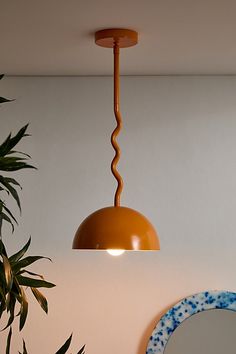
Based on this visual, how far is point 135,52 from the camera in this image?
2.99 meters

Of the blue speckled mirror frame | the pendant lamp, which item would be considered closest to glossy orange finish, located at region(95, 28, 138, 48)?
the pendant lamp

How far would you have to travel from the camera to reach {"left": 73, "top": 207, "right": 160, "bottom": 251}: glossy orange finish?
2539 mm

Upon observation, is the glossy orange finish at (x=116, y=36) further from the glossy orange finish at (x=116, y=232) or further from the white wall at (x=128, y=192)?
the white wall at (x=128, y=192)

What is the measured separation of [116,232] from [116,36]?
0.66 meters

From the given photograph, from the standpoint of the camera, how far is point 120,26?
8.66 ft

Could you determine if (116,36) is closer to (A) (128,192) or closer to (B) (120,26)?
(B) (120,26)

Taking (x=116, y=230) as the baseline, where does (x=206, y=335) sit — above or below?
below

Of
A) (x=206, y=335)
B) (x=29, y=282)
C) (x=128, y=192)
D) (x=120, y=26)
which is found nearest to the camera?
(x=29, y=282)

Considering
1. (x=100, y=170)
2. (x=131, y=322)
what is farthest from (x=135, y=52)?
(x=131, y=322)

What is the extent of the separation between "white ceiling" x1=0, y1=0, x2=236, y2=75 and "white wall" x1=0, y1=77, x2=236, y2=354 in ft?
0.42

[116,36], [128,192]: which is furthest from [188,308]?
[116,36]

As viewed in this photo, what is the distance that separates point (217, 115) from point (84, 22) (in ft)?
3.65

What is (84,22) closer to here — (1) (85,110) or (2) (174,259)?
(1) (85,110)

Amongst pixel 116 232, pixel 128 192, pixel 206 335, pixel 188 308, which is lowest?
pixel 206 335
